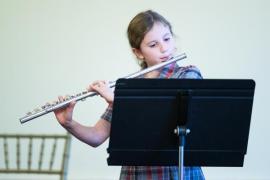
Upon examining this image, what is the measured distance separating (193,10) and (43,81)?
91cm

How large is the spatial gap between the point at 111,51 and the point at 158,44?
1227 mm

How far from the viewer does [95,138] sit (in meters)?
1.50

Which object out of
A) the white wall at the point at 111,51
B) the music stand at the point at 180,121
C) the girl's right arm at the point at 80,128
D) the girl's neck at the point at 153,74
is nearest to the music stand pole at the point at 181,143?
the music stand at the point at 180,121

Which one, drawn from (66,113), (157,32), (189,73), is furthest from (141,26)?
(66,113)

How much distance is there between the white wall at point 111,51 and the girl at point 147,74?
1089mm

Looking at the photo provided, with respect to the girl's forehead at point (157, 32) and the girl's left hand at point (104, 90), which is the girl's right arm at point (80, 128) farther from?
the girl's forehead at point (157, 32)

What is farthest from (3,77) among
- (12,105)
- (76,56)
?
(76,56)

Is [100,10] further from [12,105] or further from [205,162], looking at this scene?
[205,162]

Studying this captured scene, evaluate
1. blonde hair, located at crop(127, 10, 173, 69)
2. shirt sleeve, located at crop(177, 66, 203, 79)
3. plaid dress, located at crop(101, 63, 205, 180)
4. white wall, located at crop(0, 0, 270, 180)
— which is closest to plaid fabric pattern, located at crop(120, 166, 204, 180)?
plaid dress, located at crop(101, 63, 205, 180)

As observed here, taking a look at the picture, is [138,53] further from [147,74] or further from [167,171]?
[167,171]

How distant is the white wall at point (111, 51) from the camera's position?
2.59 metres

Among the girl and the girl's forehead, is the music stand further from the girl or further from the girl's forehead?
the girl's forehead

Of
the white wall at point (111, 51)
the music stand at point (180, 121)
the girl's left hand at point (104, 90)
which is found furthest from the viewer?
the white wall at point (111, 51)

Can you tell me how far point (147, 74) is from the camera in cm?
146
